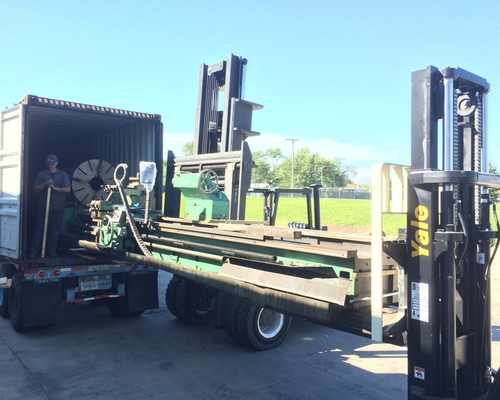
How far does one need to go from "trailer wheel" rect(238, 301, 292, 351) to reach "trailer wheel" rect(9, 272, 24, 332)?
3.07 m

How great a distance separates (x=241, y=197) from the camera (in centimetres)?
587

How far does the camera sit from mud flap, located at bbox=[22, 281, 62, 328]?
6238mm

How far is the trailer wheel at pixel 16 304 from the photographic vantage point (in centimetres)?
625

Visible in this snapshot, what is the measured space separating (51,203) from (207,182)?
2710 mm

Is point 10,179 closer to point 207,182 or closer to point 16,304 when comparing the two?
point 16,304

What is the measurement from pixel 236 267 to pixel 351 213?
1169 inches

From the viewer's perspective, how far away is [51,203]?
21.9 feet

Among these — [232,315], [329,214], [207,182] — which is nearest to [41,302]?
[232,315]

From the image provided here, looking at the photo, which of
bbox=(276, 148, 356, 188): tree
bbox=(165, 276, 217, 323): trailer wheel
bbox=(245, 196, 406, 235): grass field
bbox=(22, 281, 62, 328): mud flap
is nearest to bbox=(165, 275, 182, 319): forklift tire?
bbox=(165, 276, 217, 323): trailer wheel

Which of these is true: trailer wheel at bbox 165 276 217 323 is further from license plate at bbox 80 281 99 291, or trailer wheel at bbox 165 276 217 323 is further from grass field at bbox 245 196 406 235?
grass field at bbox 245 196 406 235

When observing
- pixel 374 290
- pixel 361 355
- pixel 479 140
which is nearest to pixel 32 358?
pixel 361 355

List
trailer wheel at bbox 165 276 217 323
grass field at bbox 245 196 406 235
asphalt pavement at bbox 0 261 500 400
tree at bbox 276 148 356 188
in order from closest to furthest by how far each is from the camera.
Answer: asphalt pavement at bbox 0 261 500 400 → trailer wheel at bbox 165 276 217 323 → grass field at bbox 245 196 406 235 → tree at bbox 276 148 356 188

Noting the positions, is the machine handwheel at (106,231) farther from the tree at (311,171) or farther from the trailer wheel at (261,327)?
the tree at (311,171)

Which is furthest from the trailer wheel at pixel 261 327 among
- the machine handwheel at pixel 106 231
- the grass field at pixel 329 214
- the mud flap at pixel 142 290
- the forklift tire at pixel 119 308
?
the grass field at pixel 329 214
